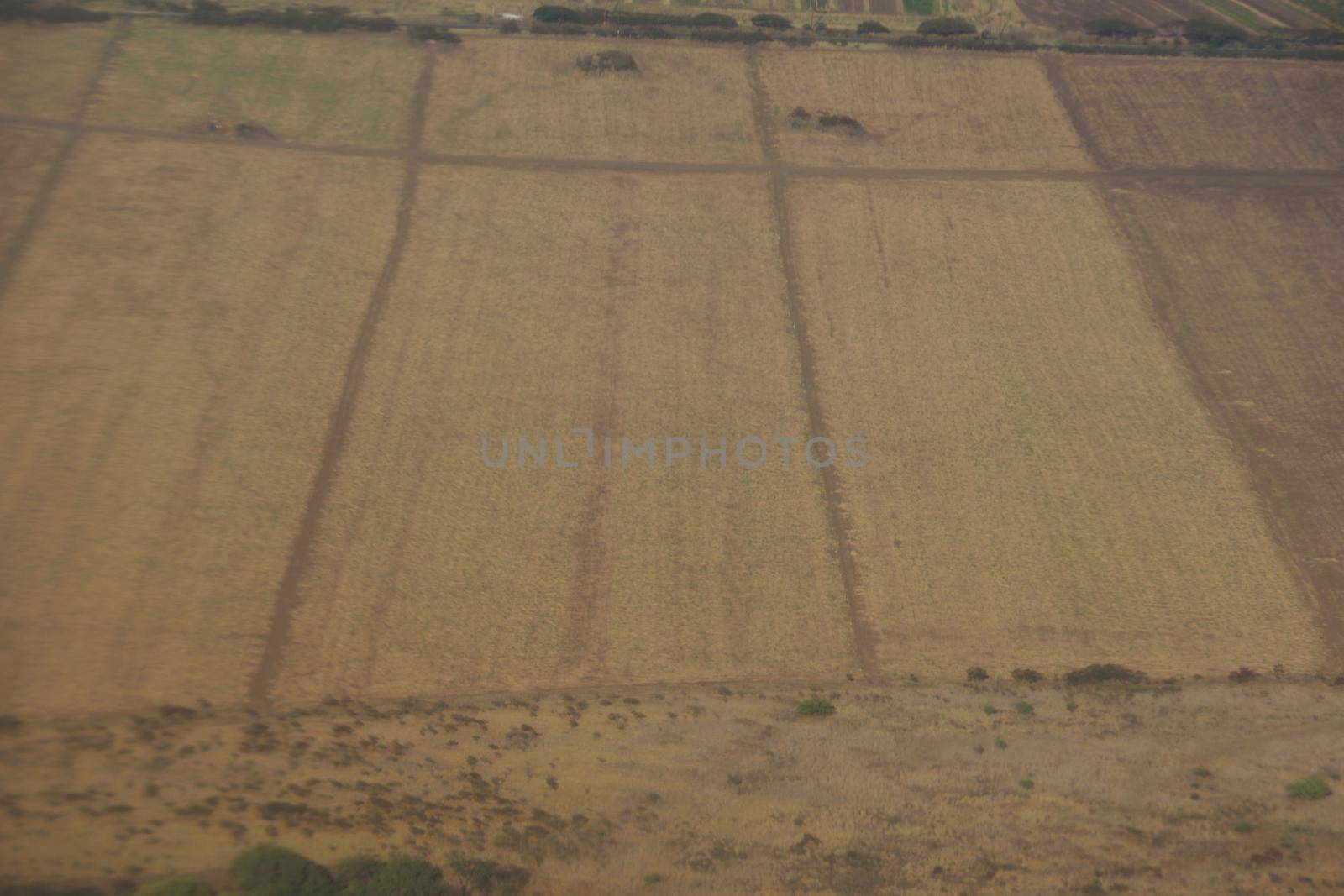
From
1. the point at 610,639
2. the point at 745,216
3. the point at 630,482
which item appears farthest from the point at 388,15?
the point at 610,639

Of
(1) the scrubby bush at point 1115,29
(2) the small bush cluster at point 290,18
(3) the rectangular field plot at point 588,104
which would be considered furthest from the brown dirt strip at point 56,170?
(1) the scrubby bush at point 1115,29

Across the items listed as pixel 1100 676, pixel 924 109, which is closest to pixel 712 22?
pixel 924 109

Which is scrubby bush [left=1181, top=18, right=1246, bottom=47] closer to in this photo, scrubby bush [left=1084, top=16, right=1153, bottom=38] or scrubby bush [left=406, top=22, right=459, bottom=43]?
scrubby bush [left=1084, top=16, right=1153, bottom=38]

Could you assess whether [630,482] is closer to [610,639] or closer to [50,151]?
[610,639]

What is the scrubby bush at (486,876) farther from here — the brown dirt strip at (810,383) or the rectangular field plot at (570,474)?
the brown dirt strip at (810,383)

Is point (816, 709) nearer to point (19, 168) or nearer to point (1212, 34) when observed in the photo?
point (19, 168)

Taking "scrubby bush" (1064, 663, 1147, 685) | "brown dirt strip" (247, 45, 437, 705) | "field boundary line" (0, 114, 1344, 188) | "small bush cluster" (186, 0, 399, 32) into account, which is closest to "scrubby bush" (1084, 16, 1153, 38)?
"field boundary line" (0, 114, 1344, 188)
